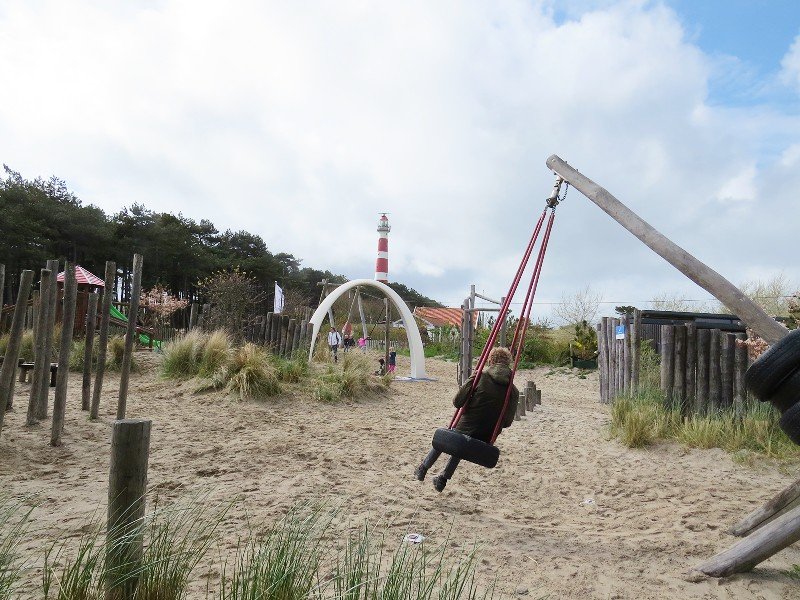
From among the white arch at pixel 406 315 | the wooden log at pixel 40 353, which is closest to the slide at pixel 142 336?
the white arch at pixel 406 315

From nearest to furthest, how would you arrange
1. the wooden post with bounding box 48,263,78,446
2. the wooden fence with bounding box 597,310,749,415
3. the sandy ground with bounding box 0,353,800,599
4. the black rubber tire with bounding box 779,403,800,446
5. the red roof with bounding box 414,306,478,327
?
the black rubber tire with bounding box 779,403,800,446 < the sandy ground with bounding box 0,353,800,599 < the wooden post with bounding box 48,263,78,446 < the wooden fence with bounding box 597,310,749,415 < the red roof with bounding box 414,306,478,327

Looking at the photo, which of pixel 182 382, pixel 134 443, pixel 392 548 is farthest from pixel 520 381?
pixel 134 443

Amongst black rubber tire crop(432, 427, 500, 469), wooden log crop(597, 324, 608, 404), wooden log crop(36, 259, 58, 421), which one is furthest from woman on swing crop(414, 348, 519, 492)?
wooden log crop(597, 324, 608, 404)

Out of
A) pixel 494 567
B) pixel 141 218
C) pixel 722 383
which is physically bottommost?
pixel 494 567

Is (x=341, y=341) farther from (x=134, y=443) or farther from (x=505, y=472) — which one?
(x=134, y=443)

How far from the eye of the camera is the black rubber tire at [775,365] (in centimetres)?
250

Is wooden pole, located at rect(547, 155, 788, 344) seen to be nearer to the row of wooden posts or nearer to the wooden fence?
the wooden fence

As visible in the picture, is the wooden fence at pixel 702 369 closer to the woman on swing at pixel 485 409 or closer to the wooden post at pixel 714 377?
the wooden post at pixel 714 377

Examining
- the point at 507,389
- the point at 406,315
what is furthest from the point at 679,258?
the point at 406,315

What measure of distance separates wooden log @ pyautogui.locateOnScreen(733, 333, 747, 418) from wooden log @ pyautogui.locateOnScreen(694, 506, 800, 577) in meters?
3.66

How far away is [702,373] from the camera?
24.8 feet

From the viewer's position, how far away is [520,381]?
17.5m

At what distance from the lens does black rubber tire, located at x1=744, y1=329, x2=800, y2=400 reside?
250 cm

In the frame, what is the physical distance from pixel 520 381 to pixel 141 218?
29367mm
